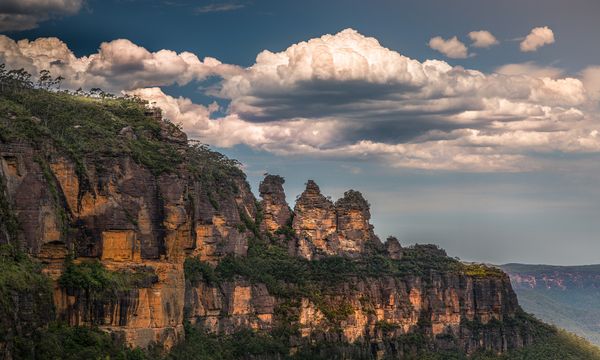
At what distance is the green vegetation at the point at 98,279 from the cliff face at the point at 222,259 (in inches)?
5.6

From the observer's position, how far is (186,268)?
11388cm

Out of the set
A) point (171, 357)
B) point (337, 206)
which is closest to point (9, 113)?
point (171, 357)

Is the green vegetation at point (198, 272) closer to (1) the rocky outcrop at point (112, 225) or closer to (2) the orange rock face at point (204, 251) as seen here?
(2) the orange rock face at point (204, 251)


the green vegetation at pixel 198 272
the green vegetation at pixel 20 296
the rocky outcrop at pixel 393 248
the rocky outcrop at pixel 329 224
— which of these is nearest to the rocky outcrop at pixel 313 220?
the rocky outcrop at pixel 329 224

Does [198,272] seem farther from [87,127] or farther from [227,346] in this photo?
[87,127]

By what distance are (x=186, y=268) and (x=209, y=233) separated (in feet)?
26.3

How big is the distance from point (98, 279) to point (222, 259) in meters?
40.4

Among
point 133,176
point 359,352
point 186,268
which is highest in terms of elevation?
point 133,176

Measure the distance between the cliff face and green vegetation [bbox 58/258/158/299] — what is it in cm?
14

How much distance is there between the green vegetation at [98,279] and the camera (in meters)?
83.4

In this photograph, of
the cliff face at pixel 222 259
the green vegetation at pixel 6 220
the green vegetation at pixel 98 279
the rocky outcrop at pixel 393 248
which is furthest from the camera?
the rocky outcrop at pixel 393 248

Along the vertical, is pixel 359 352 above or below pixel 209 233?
below

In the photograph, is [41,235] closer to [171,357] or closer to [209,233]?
[171,357]

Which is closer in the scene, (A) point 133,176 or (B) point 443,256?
(A) point 133,176
